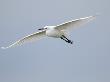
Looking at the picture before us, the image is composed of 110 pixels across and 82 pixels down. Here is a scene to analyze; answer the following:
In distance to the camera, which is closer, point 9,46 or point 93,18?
point 93,18

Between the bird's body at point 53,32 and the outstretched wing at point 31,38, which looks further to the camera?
the outstretched wing at point 31,38

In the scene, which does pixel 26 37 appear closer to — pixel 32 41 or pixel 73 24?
pixel 32 41

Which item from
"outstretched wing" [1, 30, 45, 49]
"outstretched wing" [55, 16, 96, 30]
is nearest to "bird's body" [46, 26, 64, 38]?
"outstretched wing" [55, 16, 96, 30]

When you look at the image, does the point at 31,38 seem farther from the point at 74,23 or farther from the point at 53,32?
the point at 74,23

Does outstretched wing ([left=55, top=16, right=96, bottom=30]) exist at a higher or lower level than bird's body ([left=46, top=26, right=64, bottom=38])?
higher

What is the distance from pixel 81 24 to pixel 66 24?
144cm

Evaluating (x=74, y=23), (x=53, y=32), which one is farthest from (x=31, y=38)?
(x=74, y=23)

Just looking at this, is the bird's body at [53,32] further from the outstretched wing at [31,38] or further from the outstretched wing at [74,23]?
the outstretched wing at [31,38]

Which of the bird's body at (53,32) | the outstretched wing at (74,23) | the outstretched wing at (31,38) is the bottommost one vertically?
the bird's body at (53,32)

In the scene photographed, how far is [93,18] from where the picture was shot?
84750 millimetres

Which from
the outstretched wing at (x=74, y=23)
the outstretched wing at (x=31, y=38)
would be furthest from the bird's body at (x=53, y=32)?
the outstretched wing at (x=31, y=38)

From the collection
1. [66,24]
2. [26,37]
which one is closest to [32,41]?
[26,37]

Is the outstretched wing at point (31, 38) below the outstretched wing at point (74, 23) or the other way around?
the other way around

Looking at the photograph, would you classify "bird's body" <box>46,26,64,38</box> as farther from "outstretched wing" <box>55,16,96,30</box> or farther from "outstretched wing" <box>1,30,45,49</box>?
"outstretched wing" <box>1,30,45,49</box>
